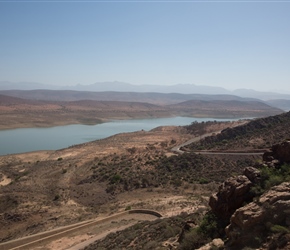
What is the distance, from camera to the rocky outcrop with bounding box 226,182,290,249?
254 inches

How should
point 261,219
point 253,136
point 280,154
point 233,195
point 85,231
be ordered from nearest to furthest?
point 261,219, point 233,195, point 280,154, point 85,231, point 253,136

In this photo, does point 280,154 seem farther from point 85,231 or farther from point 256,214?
point 85,231

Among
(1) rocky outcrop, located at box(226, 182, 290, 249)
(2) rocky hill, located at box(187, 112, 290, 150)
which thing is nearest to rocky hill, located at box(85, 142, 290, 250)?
(1) rocky outcrop, located at box(226, 182, 290, 249)

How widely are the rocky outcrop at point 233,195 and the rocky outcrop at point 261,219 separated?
3.92ft

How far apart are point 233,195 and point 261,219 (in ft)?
6.27

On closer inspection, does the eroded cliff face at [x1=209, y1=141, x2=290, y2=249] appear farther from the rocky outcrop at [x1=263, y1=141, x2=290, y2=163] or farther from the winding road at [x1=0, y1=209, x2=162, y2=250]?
the winding road at [x1=0, y1=209, x2=162, y2=250]

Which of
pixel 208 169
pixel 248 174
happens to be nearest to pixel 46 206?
pixel 208 169

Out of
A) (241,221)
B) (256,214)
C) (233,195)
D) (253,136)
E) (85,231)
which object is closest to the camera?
(256,214)

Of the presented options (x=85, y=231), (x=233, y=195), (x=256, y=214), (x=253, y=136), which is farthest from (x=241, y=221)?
(x=253, y=136)

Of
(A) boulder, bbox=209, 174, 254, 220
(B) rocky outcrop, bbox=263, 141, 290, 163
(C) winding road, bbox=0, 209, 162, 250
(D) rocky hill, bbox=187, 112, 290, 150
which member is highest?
(B) rocky outcrop, bbox=263, 141, 290, 163

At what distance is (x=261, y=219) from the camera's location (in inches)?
265

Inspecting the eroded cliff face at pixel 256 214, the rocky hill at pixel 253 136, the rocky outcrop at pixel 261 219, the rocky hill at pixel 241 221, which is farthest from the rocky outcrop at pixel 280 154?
the rocky hill at pixel 253 136

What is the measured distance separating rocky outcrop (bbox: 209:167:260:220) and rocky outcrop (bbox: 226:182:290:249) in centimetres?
119

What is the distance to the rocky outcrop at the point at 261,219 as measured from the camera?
21.2 ft
